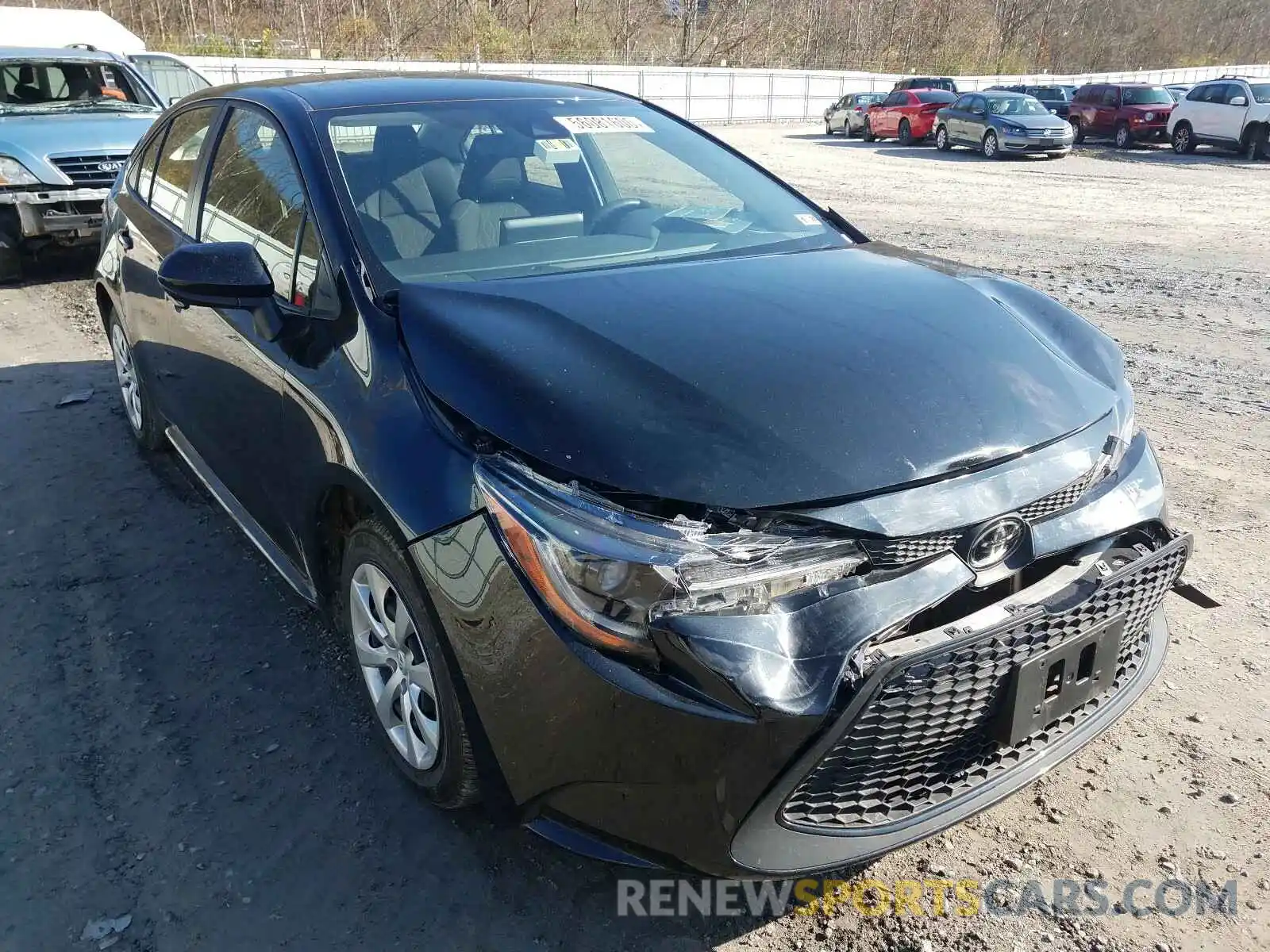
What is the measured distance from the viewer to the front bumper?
7.94 metres

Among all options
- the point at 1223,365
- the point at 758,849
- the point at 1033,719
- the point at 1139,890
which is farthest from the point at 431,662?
the point at 1223,365

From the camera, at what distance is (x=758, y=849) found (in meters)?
1.88

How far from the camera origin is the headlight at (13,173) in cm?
791

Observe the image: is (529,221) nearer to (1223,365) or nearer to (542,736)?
(542,736)

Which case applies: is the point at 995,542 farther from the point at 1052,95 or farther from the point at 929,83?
the point at 929,83

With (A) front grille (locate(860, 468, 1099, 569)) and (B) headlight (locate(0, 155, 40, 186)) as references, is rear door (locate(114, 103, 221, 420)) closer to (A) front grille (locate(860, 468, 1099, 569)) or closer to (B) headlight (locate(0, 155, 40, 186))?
(A) front grille (locate(860, 468, 1099, 569))

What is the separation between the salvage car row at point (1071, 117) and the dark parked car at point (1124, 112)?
21 mm

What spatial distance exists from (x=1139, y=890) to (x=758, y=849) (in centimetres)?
109

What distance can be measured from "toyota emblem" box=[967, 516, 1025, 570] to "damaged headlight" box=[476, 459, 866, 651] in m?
0.26

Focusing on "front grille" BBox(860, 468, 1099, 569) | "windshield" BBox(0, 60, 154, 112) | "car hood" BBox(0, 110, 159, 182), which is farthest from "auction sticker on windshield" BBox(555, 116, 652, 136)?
"windshield" BBox(0, 60, 154, 112)

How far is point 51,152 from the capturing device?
8.08m

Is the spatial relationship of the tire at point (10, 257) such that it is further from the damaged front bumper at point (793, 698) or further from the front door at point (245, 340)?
the damaged front bumper at point (793, 698)

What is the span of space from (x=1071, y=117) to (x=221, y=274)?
93.6 feet

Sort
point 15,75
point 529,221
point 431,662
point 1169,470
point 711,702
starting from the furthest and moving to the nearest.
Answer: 1. point 15,75
2. point 1169,470
3. point 529,221
4. point 431,662
5. point 711,702
